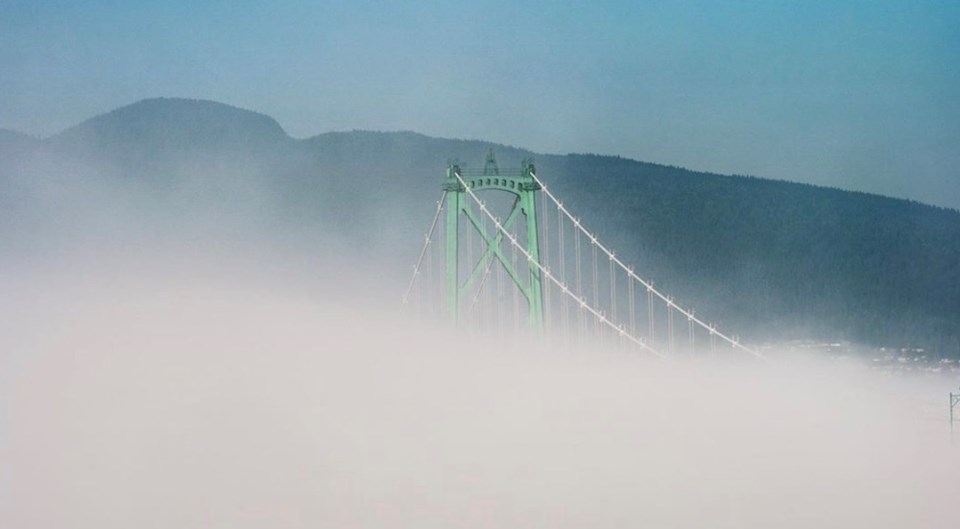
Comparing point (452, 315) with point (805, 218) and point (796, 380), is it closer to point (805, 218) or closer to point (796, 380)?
point (796, 380)

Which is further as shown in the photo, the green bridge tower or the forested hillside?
the forested hillside

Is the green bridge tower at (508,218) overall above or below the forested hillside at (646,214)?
below

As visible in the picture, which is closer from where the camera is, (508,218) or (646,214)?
(508,218)

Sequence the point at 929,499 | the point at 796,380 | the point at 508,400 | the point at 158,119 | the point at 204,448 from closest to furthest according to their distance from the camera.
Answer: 1. the point at 929,499
2. the point at 204,448
3. the point at 508,400
4. the point at 796,380
5. the point at 158,119

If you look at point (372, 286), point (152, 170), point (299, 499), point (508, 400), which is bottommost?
point (299, 499)

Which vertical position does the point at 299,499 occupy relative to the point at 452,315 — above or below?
below

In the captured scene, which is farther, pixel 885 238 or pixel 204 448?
pixel 885 238

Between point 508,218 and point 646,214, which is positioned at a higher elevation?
point 646,214

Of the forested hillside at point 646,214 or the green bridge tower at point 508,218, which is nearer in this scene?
the green bridge tower at point 508,218

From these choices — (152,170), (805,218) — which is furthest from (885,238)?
(152,170)

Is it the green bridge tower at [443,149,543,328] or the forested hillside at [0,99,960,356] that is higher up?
the forested hillside at [0,99,960,356]

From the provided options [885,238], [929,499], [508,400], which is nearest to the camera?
[929,499]
